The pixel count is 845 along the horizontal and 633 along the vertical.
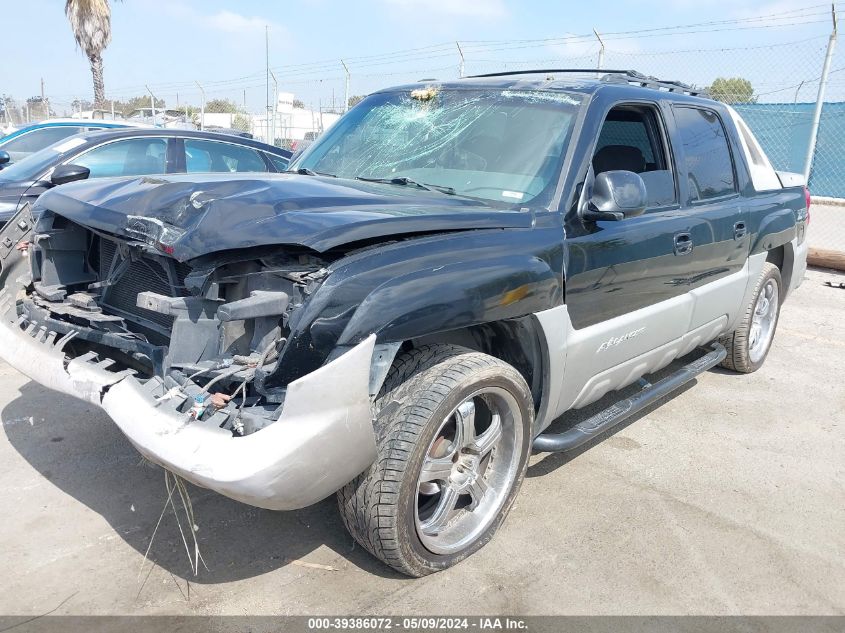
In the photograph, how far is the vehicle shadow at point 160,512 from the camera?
286 cm

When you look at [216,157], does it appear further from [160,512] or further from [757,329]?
[757,329]

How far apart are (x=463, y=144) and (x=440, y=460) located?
1.58 meters

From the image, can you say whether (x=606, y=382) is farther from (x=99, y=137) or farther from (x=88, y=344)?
(x=99, y=137)

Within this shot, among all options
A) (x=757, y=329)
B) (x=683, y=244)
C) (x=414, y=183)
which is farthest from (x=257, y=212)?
(x=757, y=329)

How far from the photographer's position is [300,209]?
2.57 meters

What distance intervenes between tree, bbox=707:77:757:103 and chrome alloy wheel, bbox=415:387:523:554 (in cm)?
1027

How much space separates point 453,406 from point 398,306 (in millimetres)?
475

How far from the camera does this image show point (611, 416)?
357 centimetres

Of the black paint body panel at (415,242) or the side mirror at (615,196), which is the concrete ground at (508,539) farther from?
the side mirror at (615,196)

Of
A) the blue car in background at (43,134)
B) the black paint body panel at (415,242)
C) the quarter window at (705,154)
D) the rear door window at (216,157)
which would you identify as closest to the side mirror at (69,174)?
the rear door window at (216,157)

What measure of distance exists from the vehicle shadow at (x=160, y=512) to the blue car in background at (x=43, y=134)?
6057mm

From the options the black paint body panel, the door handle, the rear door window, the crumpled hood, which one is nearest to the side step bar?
the black paint body panel

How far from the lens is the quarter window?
160 inches

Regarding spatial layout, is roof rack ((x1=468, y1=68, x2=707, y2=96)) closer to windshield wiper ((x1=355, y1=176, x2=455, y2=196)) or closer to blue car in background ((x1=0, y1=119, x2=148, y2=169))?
windshield wiper ((x1=355, y1=176, x2=455, y2=196))
